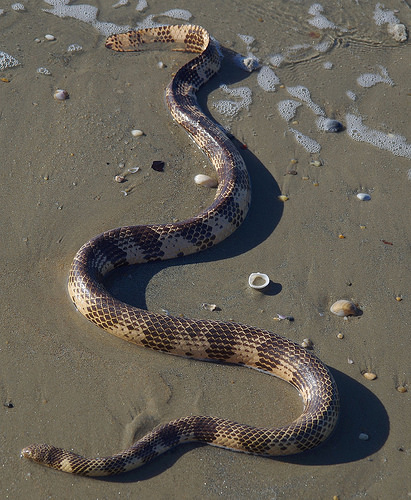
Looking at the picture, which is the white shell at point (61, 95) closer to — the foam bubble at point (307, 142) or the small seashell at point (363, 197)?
the foam bubble at point (307, 142)

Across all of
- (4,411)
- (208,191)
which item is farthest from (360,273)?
(4,411)

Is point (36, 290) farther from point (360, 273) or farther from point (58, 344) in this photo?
point (360, 273)

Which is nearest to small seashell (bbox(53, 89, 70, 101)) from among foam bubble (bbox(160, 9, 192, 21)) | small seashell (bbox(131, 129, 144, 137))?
small seashell (bbox(131, 129, 144, 137))

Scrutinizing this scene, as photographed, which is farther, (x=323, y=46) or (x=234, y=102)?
(x=323, y=46)

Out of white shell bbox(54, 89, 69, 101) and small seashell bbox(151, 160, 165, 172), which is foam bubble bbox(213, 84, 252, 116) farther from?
white shell bbox(54, 89, 69, 101)

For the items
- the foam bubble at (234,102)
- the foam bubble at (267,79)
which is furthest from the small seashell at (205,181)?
the foam bubble at (267,79)

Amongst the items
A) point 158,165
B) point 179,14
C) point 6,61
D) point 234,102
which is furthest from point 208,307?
point 179,14

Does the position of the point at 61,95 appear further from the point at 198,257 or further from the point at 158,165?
the point at 198,257
